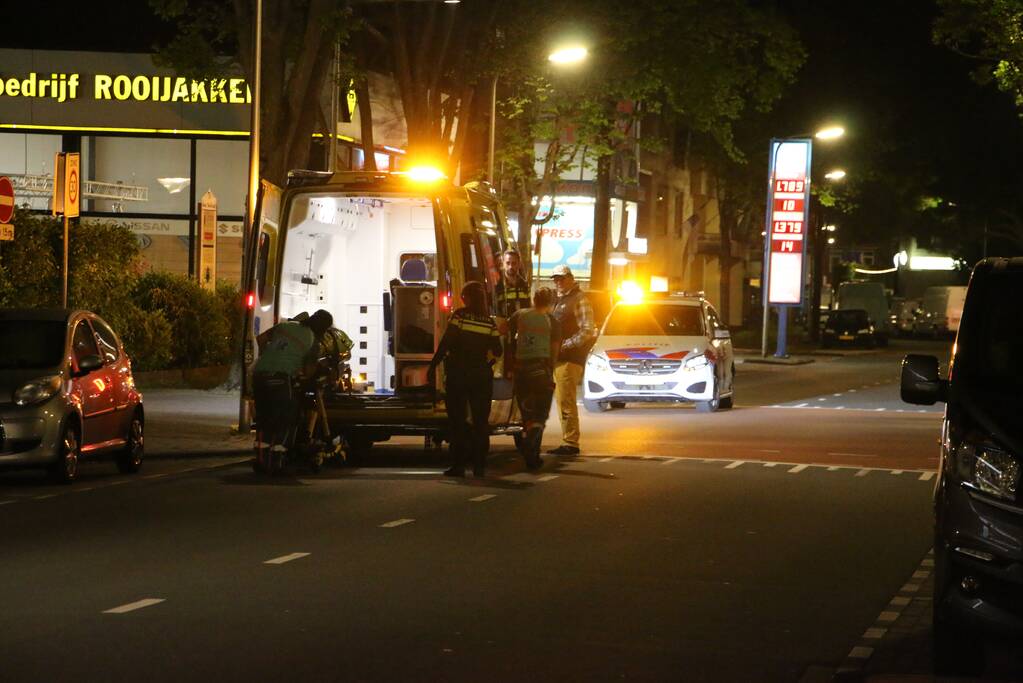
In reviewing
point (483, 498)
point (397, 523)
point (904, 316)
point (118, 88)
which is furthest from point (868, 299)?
point (397, 523)

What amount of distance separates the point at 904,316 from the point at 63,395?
89.7 meters

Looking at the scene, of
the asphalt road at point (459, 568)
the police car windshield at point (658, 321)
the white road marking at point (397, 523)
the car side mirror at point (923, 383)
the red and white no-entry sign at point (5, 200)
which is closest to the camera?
the asphalt road at point (459, 568)

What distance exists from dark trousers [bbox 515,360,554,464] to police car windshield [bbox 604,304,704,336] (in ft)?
33.5

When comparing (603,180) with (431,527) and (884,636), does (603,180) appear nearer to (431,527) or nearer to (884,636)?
(431,527)

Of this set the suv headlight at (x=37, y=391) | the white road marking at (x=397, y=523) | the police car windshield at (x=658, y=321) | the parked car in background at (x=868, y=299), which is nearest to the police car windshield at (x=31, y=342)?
the suv headlight at (x=37, y=391)

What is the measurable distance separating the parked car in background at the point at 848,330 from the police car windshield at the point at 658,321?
43344mm

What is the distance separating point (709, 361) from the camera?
91.7ft

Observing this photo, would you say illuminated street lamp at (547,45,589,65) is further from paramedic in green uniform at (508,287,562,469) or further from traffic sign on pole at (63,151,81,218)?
paramedic in green uniform at (508,287,562,469)

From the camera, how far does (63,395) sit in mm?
16094

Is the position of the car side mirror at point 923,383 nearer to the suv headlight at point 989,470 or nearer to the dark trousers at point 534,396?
the suv headlight at point 989,470

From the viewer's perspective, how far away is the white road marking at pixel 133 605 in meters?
9.39

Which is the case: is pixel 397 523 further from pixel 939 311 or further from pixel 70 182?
pixel 939 311

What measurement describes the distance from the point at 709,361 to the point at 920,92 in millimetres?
40376

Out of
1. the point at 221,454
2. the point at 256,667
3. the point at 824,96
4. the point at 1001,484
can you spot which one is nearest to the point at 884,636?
the point at 1001,484
